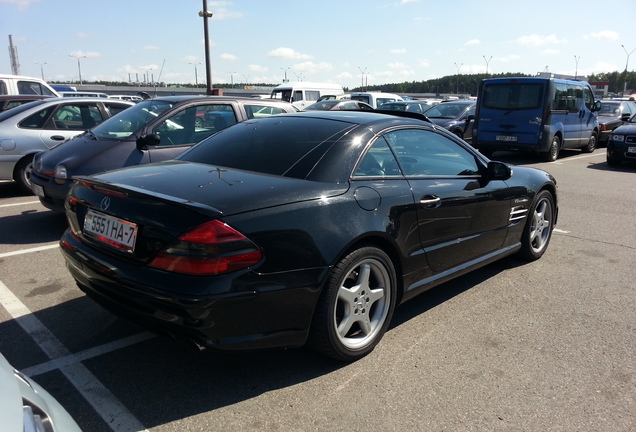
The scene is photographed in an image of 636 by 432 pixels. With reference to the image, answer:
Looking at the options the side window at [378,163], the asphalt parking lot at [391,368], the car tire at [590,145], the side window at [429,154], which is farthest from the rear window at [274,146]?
the car tire at [590,145]

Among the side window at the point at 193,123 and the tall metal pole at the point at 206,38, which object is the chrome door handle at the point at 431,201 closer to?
the side window at the point at 193,123

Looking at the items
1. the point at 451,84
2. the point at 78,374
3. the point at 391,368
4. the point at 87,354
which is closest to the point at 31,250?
the point at 87,354

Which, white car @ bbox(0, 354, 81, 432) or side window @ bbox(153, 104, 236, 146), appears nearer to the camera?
white car @ bbox(0, 354, 81, 432)

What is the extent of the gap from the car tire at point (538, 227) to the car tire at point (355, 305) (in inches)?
88.5

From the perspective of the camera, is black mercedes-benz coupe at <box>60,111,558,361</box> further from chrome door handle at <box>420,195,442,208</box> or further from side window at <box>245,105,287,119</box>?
side window at <box>245,105,287,119</box>

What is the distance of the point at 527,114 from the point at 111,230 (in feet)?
40.3

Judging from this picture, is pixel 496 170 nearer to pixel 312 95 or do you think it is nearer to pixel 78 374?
pixel 78 374

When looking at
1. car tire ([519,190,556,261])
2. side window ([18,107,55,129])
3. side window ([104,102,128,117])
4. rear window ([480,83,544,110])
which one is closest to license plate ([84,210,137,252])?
car tire ([519,190,556,261])

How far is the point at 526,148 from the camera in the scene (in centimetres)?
1300

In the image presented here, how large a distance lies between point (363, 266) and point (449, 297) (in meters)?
1.42

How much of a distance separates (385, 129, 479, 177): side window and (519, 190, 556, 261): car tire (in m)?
1.11

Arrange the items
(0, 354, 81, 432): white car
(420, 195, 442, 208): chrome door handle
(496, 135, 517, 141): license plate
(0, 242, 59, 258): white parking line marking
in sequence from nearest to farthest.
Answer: (0, 354, 81, 432): white car
(420, 195, 442, 208): chrome door handle
(0, 242, 59, 258): white parking line marking
(496, 135, 517, 141): license plate

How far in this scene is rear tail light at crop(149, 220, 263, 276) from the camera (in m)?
2.46

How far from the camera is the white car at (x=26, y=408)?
1319mm
